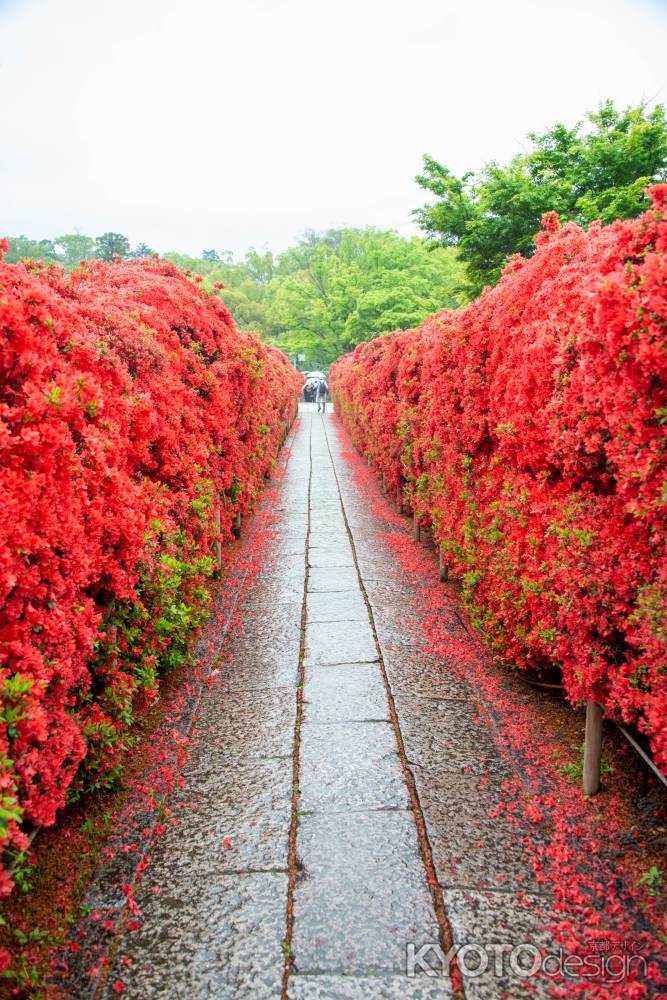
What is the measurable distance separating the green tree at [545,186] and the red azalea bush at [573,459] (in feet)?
38.8

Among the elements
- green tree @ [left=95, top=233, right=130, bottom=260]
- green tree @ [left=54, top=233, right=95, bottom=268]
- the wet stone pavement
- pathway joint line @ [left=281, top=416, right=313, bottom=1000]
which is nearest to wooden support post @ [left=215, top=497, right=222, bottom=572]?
pathway joint line @ [left=281, top=416, right=313, bottom=1000]

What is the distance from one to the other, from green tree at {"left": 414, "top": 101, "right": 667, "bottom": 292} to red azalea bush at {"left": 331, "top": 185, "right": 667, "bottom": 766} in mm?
11835

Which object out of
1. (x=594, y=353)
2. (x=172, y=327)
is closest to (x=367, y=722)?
(x=594, y=353)

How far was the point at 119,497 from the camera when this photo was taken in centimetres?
293

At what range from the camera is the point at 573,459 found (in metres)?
2.80

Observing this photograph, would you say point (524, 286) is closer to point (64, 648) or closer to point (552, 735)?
point (552, 735)

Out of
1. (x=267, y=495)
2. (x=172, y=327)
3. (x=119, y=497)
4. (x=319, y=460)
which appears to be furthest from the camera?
(x=319, y=460)

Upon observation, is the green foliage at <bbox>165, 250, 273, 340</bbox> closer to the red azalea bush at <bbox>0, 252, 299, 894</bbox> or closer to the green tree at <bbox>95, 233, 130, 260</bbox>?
the green tree at <bbox>95, 233, 130, 260</bbox>

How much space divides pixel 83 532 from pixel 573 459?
7.08 feet

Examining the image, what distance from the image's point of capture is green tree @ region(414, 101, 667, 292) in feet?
48.8

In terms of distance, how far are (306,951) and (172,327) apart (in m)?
4.78

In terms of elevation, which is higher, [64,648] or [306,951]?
[64,648]

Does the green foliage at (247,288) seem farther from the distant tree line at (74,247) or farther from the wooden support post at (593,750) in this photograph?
the wooden support post at (593,750)

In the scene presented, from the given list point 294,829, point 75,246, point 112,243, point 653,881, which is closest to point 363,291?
point 294,829
